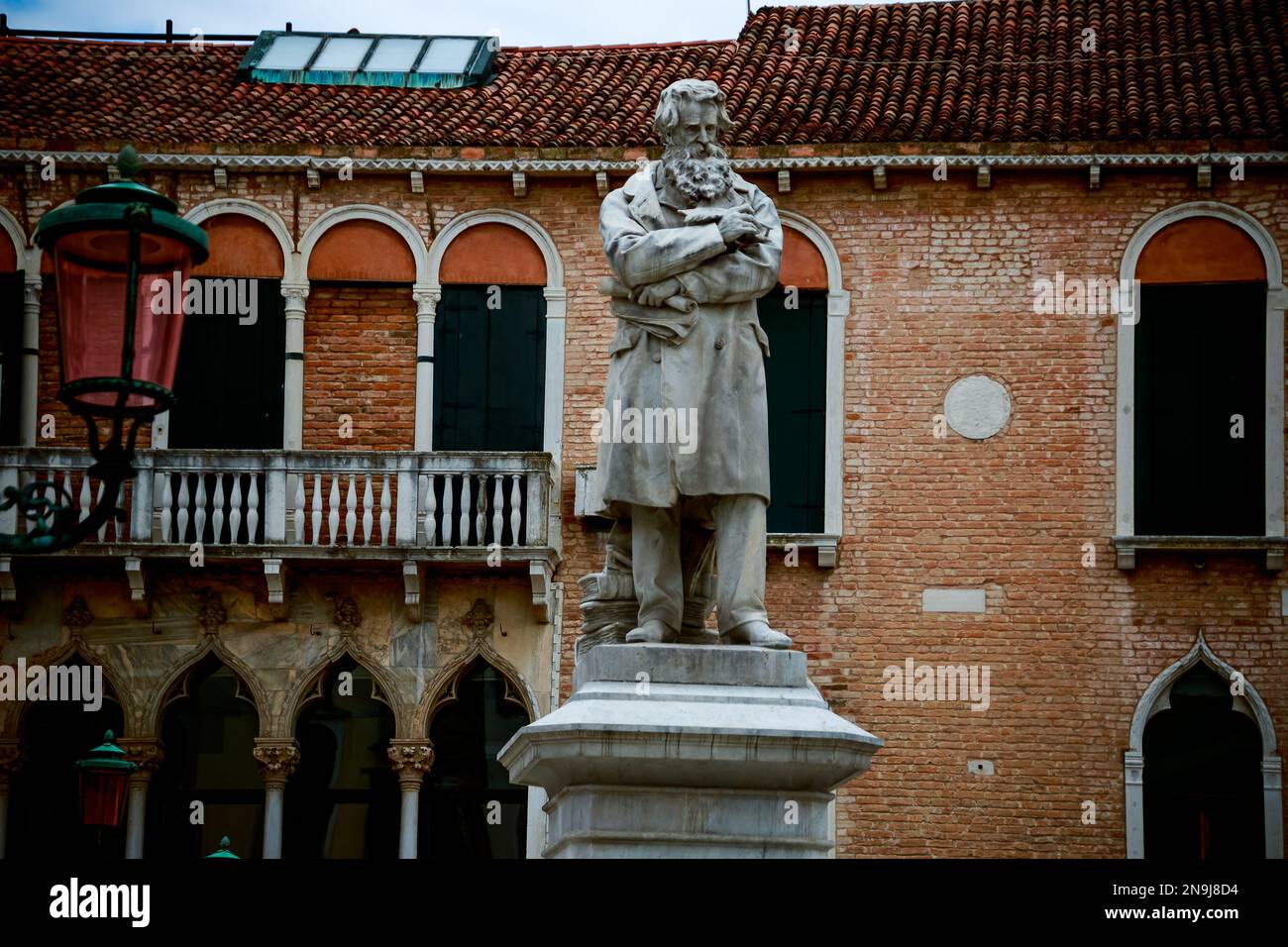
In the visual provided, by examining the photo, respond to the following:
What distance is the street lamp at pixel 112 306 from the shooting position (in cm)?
739

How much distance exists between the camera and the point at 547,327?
2377 cm

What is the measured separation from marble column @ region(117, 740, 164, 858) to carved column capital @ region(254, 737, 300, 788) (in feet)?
3.33

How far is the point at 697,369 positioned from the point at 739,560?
76cm

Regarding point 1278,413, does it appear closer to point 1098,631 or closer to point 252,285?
point 1098,631

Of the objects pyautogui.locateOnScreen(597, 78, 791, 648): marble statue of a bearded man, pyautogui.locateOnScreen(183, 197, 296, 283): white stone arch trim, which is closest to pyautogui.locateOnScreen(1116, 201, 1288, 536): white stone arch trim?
pyautogui.locateOnScreen(183, 197, 296, 283): white stone arch trim

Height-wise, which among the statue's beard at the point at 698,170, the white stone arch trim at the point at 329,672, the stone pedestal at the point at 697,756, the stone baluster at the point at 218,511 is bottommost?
the white stone arch trim at the point at 329,672

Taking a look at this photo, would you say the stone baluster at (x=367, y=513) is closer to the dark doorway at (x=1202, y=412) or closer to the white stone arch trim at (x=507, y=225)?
the white stone arch trim at (x=507, y=225)

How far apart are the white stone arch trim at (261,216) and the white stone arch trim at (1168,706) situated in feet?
31.2

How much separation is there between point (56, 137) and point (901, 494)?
9.30 meters

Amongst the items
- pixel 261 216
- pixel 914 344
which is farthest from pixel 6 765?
pixel 914 344

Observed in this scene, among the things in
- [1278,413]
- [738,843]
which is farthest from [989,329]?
[738,843]

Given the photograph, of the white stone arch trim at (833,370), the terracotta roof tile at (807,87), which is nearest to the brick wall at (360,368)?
the terracotta roof tile at (807,87)
